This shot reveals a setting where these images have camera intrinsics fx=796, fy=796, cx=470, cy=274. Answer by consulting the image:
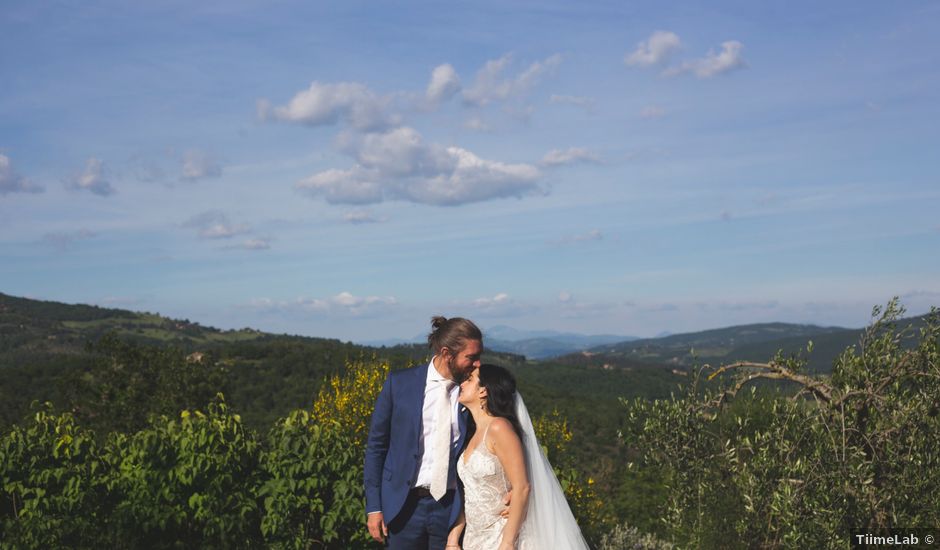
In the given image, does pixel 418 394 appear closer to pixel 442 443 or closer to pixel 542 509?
pixel 442 443

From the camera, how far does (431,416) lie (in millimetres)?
5070

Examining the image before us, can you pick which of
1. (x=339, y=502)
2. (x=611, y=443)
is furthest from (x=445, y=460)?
(x=611, y=443)

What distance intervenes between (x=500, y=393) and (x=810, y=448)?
298 cm

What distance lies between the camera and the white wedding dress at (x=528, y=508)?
15.9 ft

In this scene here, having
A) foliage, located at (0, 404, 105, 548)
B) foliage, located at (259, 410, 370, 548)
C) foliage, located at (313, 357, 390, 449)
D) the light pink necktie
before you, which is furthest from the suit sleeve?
foliage, located at (313, 357, 390, 449)

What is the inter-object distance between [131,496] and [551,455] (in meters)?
4.24

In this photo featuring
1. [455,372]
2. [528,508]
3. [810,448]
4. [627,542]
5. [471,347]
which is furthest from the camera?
[627,542]

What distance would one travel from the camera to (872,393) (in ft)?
20.1

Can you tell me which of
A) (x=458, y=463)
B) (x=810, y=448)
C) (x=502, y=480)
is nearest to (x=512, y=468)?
(x=502, y=480)

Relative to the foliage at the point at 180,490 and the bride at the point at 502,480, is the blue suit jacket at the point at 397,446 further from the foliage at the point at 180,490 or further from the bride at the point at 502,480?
the foliage at the point at 180,490

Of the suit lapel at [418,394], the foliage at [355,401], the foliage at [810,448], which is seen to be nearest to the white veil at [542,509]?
the suit lapel at [418,394]

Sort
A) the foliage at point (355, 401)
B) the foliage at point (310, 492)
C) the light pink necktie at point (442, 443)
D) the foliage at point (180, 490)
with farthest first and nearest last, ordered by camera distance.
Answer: the foliage at point (355, 401) → the foliage at point (310, 492) → the foliage at point (180, 490) → the light pink necktie at point (442, 443)

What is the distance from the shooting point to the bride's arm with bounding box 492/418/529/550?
4.71 m

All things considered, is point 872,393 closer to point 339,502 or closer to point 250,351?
point 339,502
